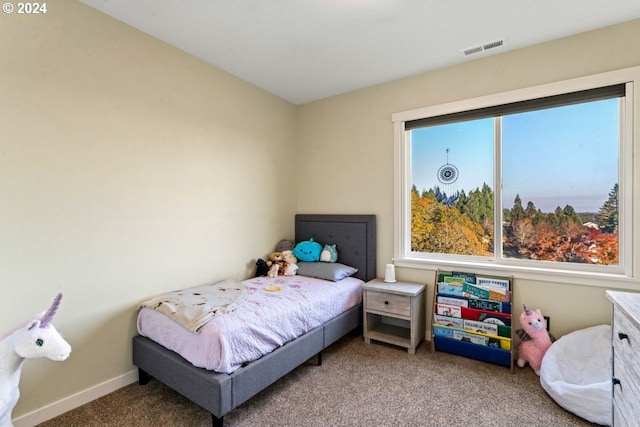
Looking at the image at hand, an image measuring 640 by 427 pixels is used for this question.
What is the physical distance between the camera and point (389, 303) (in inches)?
106

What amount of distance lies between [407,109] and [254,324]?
8.10ft

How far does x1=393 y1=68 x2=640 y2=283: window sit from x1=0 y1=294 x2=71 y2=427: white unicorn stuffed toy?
8.75 feet

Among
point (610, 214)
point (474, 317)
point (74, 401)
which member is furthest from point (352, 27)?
point (74, 401)

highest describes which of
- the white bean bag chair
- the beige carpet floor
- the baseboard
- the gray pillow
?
the gray pillow

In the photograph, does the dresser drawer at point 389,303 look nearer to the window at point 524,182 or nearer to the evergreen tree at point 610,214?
the window at point 524,182

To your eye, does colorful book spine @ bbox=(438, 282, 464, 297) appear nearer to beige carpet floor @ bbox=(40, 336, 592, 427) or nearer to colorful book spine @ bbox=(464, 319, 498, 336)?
colorful book spine @ bbox=(464, 319, 498, 336)

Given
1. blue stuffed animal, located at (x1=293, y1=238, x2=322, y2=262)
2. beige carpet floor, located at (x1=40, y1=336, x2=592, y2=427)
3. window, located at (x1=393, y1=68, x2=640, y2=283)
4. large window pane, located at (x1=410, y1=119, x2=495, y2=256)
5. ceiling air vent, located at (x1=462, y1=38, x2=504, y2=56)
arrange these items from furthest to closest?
blue stuffed animal, located at (x1=293, y1=238, x2=322, y2=262), large window pane, located at (x1=410, y1=119, x2=495, y2=256), ceiling air vent, located at (x1=462, y1=38, x2=504, y2=56), window, located at (x1=393, y1=68, x2=640, y2=283), beige carpet floor, located at (x1=40, y1=336, x2=592, y2=427)

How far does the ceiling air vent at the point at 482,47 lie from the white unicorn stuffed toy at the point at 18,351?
10.7 ft

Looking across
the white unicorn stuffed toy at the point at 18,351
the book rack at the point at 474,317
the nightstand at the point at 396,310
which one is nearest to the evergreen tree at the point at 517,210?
the book rack at the point at 474,317

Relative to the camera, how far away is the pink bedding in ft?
5.48

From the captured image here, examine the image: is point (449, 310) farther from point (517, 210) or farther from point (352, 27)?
point (352, 27)

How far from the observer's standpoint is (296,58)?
8.53ft

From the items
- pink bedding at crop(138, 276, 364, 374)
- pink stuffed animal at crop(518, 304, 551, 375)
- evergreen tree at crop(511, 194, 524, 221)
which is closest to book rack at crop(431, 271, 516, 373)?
pink stuffed animal at crop(518, 304, 551, 375)

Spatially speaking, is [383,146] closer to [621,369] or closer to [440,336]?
[440,336]
